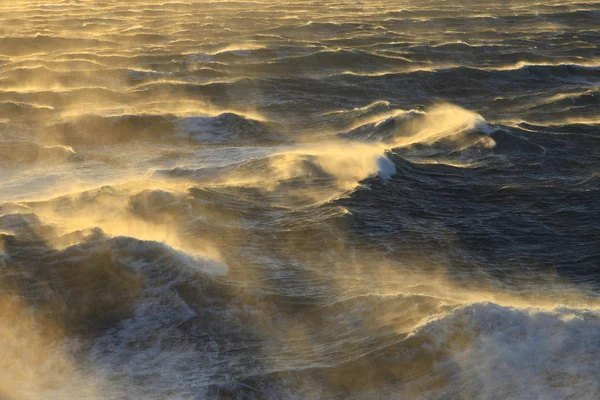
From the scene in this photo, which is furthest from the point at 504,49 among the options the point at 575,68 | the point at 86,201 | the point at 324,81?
the point at 86,201

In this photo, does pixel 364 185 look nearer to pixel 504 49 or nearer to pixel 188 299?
pixel 188 299

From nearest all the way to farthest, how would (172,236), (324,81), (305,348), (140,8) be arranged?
(305,348) < (172,236) < (324,81) < (140,8)

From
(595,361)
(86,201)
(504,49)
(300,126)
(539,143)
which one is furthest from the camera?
(504,49)

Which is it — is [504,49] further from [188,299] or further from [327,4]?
[188,299]

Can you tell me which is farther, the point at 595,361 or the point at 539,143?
the point at 539,143

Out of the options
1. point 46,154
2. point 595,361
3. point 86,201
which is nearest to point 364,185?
point 86,201

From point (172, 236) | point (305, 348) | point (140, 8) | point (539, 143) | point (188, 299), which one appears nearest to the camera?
point (305, 348)
